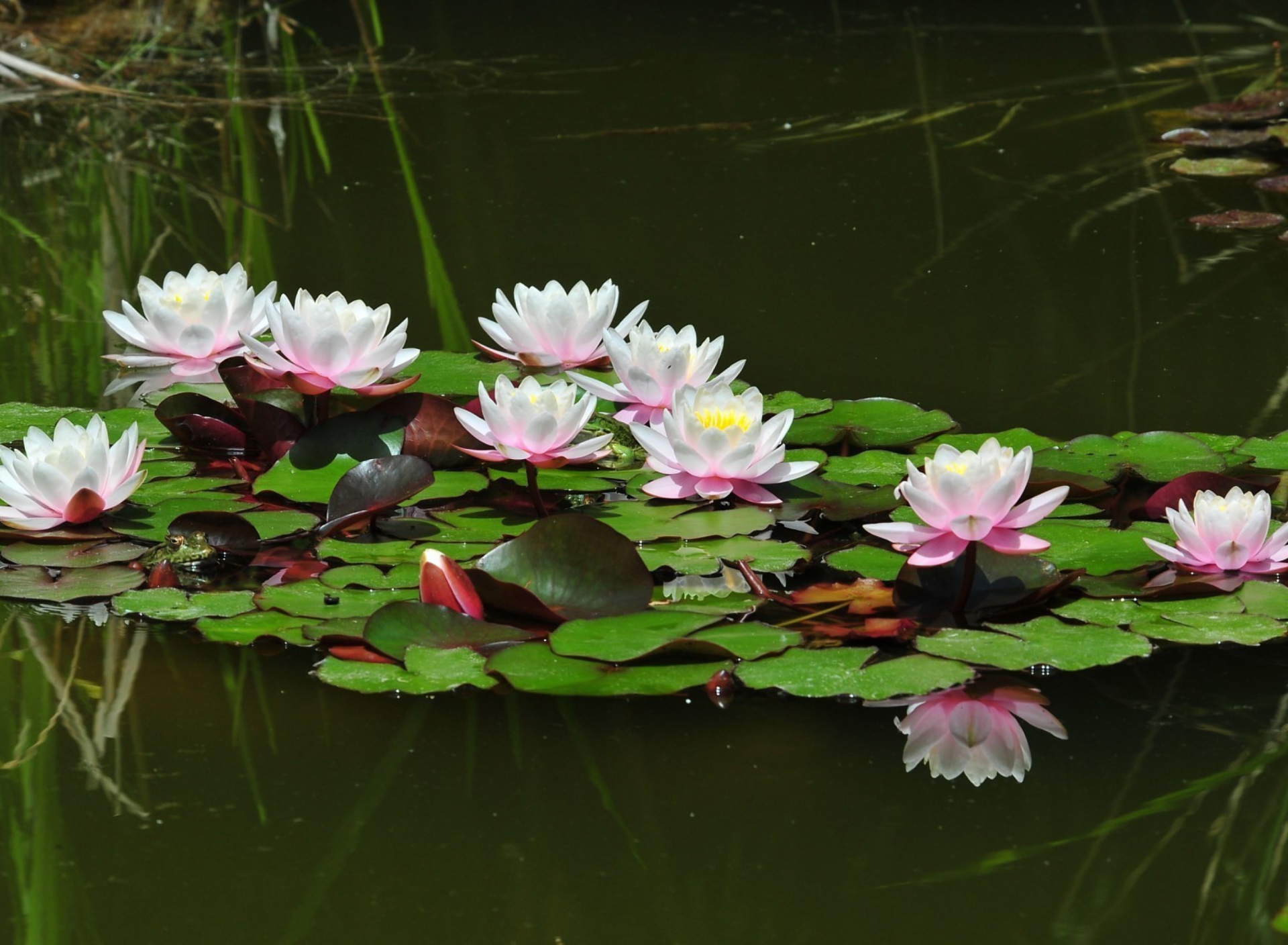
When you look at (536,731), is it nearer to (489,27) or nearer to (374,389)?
(374,389)

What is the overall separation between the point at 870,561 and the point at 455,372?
71 cm

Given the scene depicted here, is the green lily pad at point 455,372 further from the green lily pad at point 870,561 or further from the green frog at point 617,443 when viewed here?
the green lily pad at point 870,561

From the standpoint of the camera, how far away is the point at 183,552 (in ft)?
4.98

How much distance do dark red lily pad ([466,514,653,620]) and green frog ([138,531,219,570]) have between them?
35cm

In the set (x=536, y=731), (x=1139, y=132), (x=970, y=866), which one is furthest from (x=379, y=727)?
(x=1139, y=132)

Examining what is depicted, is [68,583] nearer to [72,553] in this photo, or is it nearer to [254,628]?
[72,553]

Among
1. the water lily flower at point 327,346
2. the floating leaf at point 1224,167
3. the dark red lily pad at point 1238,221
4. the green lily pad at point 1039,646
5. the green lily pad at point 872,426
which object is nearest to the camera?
the green lily pad at point 1039,646

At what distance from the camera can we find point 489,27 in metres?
4.96

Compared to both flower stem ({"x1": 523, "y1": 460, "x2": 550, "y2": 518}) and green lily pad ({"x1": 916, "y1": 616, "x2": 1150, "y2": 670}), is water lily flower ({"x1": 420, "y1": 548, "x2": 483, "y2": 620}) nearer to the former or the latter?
flower stem ({"x1": 523, "y1": 460, "x2": 550, "y2": 518})

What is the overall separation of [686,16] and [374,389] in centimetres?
363

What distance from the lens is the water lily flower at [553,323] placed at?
180 cm

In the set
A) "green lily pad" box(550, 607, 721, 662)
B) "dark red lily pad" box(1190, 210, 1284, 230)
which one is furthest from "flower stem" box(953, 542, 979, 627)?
"dark red lily pad" box(1190, 210, 1284, 230)

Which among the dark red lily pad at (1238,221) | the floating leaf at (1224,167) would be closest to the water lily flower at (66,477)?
the dark red lily pad at (1238,221)

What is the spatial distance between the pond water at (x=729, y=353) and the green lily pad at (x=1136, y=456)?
0.21m
